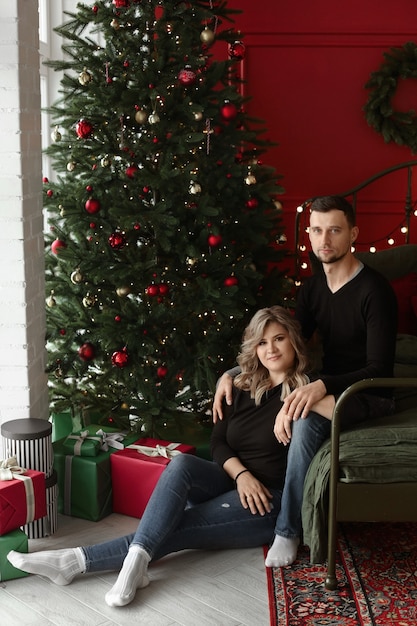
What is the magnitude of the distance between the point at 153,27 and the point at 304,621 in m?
2.48

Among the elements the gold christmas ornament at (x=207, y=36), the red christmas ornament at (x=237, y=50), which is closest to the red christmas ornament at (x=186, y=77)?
the gold christmas ornament at (x=207, y=36)

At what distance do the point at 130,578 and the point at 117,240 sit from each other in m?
1.48

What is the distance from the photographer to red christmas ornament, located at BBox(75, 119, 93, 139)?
12.0 ft

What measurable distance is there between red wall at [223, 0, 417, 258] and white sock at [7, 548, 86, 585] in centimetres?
264

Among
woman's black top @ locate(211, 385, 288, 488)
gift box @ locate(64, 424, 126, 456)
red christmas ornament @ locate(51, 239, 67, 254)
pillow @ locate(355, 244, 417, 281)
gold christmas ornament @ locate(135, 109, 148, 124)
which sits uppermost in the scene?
→ gold christmas ornament @ locate(135, 109, 148, 124)

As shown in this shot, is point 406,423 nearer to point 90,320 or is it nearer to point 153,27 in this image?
point 90,320

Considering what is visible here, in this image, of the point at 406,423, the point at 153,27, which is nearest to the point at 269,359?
the point at 406,423

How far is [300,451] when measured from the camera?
3.05m

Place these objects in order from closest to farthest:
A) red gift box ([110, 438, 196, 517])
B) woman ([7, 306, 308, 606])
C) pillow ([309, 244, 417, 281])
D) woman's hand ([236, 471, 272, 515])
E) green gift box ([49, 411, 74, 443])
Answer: woman ([7, 306, 308, 606]) < woman's hand ([236, 471, 272, 515]) < red gift box ([110, 438, 196, 517]) < green gift box ([49, 411, 74, 443]) < pillow ([309, 244, 417, 281])

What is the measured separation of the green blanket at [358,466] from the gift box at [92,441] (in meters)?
Result: 1.01

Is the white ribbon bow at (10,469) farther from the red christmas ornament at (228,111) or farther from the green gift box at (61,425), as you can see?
the red christmas ornament at (228,111)

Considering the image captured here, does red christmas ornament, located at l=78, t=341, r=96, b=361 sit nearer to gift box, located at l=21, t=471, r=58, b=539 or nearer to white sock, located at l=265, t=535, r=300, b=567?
gift box, located at l=21, t=471, r=58, b=539

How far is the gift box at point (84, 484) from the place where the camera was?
3547 mm

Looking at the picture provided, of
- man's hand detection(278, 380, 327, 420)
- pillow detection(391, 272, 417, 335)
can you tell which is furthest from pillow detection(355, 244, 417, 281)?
man's hand detection(278, 380, 327, 420)
